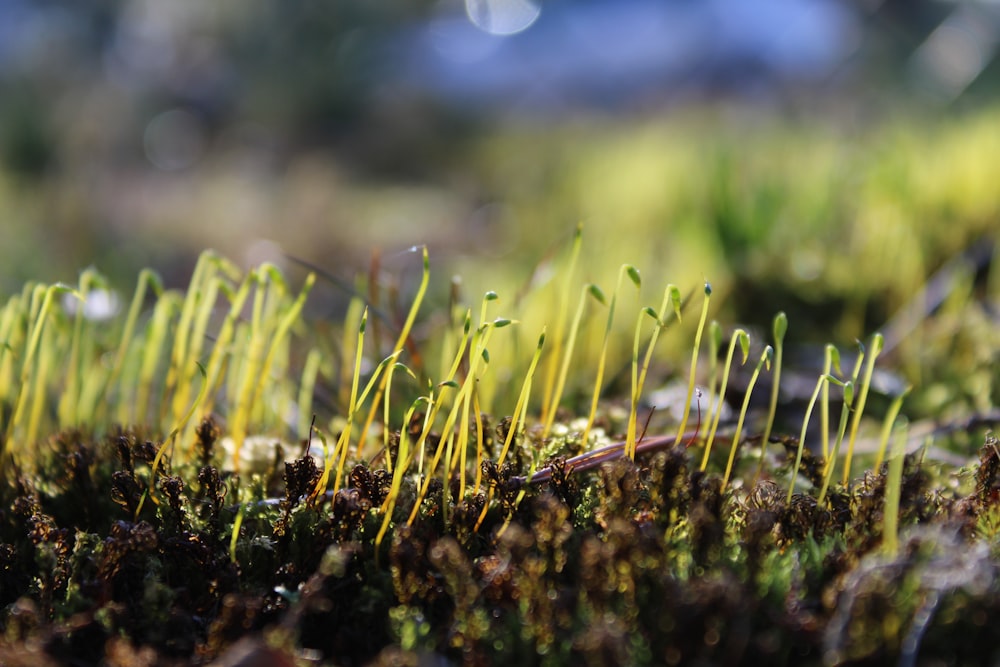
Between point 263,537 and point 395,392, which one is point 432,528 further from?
point 395,392

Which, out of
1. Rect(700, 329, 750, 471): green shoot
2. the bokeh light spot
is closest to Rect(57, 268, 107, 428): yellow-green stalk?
Rect(700, 329, 750, 471): green shoot

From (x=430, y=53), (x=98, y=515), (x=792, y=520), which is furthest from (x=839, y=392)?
(x=430, y=53)

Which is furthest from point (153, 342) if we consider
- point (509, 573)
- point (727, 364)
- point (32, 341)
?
point (727, 364)

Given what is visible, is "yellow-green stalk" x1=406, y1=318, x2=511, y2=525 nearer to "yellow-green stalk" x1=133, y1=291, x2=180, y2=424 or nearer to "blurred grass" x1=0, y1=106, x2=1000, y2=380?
"blurred grass" x1=0, y1=106, x2=1000, y2=380

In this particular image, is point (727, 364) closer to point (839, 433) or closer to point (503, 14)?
point (839, 433)

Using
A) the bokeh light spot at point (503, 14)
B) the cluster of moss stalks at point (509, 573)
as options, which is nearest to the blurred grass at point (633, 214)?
the cluster of moss stalks at point (509, 573)

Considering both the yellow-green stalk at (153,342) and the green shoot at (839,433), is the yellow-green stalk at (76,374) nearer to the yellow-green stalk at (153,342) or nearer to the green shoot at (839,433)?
the yellow-green stalk at (153,342)
